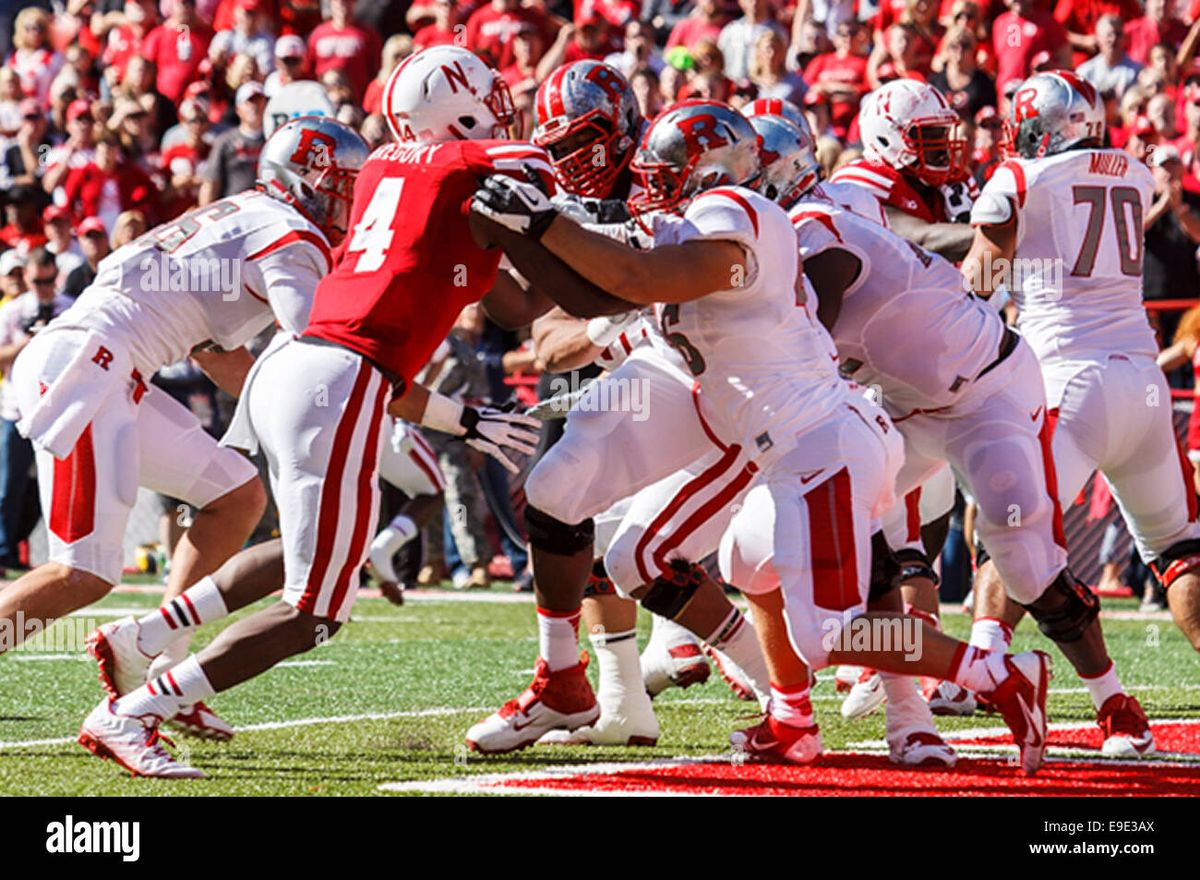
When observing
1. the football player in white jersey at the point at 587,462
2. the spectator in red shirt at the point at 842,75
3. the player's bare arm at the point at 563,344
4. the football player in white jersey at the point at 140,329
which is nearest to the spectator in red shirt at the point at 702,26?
the spectator in red shirt at the point at 842,75

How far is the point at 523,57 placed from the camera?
13.3 metres

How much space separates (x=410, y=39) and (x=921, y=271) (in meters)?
8.77

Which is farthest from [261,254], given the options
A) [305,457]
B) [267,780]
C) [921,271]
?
[921,271]

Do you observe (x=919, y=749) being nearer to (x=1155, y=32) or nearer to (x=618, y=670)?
(x=618, y=670)

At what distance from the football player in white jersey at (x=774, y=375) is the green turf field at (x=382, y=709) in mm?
920

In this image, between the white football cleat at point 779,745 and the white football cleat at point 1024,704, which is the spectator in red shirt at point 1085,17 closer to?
the white football cleat at point 779,745

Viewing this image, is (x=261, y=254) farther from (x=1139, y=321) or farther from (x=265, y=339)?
(x=265, y=339)

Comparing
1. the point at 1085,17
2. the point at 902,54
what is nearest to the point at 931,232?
the point at 902,54

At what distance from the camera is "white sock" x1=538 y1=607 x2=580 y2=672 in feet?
18.4

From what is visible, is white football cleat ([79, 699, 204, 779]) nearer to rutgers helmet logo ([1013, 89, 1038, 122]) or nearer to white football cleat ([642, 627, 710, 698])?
white football cleat ([642, 627, 710, 698])

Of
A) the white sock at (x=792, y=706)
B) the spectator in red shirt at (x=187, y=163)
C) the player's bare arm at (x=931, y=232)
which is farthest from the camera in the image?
the spectator in red shirt at (x=187, y=163)

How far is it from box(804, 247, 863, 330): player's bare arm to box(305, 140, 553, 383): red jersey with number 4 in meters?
0.78

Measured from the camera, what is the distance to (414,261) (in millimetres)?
5105

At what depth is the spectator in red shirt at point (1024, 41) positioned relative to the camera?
12.2 metres
